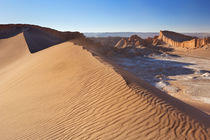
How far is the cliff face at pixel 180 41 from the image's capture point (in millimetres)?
29125

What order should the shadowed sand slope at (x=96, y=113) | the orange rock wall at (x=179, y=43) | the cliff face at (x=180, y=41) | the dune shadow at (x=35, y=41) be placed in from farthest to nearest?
the orange rock wall at (x=179, y=43), the cliff face at (x=180, y=41), the dune shadow at (x=35, y=41), the shadowed sand slope at (x=96, y=113)

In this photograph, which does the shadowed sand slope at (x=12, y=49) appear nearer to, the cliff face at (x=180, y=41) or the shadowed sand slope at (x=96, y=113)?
the shadowed sand slope at (x=96, y=113)

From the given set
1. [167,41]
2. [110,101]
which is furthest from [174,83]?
[167,41]

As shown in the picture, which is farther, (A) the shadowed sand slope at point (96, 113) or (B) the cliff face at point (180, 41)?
(B) the cliff face at point (180, 41)

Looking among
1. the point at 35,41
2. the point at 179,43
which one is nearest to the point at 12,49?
the point at 35,41

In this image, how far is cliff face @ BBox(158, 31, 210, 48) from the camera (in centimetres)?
2912

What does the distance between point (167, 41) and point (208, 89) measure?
28825 mm

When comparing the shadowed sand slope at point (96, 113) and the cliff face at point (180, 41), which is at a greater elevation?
the cliff face at point (180, 41)

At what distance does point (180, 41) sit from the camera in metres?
36.3

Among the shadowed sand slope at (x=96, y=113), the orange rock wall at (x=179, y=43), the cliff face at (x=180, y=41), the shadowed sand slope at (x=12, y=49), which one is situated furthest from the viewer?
the orange rock wall at (x=179, y=43)

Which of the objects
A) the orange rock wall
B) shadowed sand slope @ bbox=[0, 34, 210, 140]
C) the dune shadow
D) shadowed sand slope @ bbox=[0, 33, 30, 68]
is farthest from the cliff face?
shadowed sand slope @ bbox=[0, 34, 210, 140]

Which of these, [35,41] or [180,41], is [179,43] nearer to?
[180,41]

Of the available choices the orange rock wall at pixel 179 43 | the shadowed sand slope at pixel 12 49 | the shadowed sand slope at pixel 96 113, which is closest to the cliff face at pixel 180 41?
the orange rock wall at pixel 179 43

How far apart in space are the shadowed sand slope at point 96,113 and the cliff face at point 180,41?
29.7 metres
